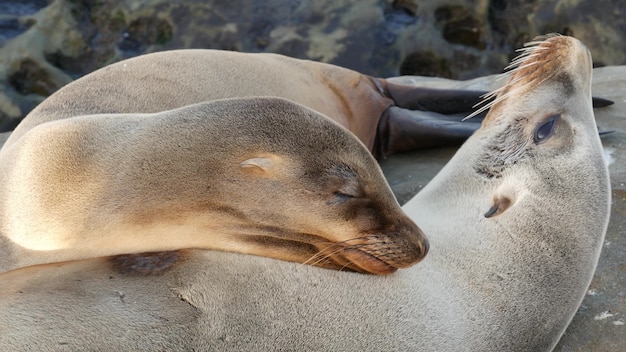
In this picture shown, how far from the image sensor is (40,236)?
104 inches

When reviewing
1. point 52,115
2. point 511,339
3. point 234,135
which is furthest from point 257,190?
point 52,115

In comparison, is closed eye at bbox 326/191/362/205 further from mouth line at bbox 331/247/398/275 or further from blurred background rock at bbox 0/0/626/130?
blurred background rock at bbox 0/0/626/130

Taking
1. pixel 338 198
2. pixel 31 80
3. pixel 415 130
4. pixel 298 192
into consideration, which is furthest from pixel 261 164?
pixel 31 80

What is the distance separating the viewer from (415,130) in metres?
4.86

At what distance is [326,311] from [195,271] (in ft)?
1.45

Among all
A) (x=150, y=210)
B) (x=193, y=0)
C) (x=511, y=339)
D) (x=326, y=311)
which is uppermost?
(x=150, y=210)

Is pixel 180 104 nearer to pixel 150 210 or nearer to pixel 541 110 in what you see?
pixel 150 210

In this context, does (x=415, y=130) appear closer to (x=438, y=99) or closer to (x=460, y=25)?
(x=438, y=99)

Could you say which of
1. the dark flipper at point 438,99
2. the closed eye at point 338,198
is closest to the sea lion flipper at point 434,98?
the dark flipper at point 438,99

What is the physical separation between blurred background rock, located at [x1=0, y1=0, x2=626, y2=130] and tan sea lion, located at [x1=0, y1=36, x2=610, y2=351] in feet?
11.9

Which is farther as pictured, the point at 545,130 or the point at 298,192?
the point at 545,130

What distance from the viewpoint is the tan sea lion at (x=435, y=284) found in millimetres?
2330

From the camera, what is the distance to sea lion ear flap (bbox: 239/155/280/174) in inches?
107

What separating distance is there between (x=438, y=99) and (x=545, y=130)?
171cm
